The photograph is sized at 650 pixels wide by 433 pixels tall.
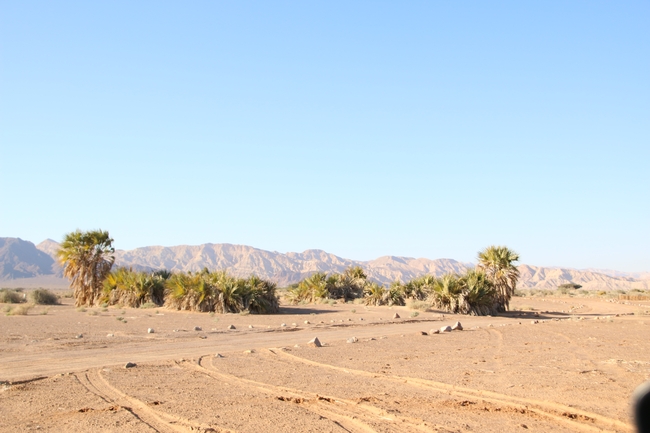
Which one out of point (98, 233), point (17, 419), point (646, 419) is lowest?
point (17, 419)

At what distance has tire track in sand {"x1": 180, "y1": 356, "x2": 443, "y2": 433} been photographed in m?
6.50

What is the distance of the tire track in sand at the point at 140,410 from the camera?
6356mm

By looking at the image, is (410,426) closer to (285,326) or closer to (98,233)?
(285,326)

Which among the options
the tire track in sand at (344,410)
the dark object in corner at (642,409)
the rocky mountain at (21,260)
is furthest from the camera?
the rocky mountain at (21,260)

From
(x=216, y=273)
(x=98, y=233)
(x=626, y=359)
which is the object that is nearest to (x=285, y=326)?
(x=216, y=273)

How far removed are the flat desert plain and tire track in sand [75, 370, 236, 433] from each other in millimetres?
23

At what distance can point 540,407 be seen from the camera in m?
7.53

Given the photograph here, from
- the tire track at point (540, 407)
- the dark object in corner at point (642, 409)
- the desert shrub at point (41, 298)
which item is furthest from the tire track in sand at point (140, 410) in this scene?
the desert shrub at point (41, 298)

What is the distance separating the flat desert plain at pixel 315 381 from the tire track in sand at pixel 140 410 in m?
0.02

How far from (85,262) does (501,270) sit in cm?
2357

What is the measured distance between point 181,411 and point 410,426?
2.84 metres

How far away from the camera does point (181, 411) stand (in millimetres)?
7129

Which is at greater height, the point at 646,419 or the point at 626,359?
the point at 646,419

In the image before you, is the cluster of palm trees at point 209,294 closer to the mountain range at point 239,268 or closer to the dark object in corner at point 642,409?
the dark object in corner at point 642,409
